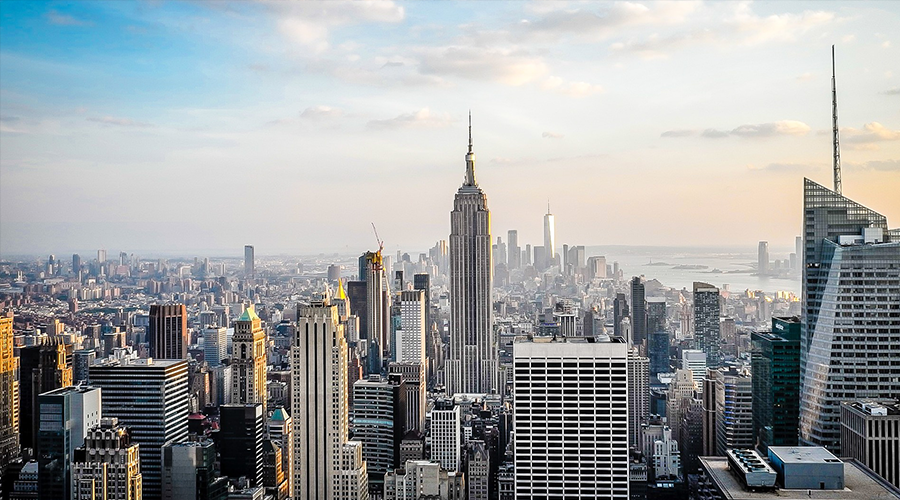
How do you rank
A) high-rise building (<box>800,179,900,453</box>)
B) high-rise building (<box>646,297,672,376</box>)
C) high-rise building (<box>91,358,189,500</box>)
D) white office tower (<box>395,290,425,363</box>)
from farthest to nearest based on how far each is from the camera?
1. white office tower (<box>395,290,425,363</box>)
2. high-rise building (<box>646,297,672,376</box>)
3. high-rise building (<box>91,358,189,500</box>)
4. high-rise building (<box>800,179,900,453</box>)

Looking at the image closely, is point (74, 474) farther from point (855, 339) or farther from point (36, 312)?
point (855, 339)

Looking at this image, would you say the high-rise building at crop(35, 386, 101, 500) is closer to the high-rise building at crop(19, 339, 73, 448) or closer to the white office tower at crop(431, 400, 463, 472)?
the high-rise building at crop(19, 339, 73, 448)

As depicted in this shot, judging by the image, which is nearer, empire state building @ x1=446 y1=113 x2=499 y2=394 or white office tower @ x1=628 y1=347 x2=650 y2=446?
white office tower @ x1=628 y1=347 x2=650 y2=446

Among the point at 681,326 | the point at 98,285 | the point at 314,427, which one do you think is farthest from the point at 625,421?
the point at 681,326

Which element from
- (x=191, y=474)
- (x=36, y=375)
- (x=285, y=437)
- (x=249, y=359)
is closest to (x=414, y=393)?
(x=249, y=359)

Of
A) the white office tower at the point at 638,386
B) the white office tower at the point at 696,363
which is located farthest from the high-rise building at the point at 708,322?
the white office tower at the point at 638,386

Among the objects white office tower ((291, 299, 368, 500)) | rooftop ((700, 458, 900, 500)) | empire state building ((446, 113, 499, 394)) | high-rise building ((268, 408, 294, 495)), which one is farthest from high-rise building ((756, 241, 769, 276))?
empire state building ((446, 113, 499, 394))
